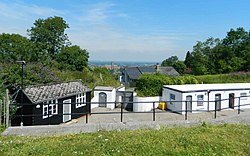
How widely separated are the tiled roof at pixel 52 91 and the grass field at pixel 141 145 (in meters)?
7.46

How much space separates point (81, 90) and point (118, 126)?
29.6ft

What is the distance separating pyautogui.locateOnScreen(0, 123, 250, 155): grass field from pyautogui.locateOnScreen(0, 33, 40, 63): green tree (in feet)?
84.4

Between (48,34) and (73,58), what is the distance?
732 cm

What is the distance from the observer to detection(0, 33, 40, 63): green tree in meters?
29.6

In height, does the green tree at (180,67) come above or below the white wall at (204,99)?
above

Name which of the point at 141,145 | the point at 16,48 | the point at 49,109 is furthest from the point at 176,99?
the point at 16,48

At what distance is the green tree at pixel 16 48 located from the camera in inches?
1167

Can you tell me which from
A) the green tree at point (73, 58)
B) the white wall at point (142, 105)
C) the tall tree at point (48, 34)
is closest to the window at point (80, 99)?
the white wall at point (142, 105)

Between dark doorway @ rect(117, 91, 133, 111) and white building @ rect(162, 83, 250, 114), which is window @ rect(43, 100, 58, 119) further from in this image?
white building @ rect(162, 83, 250, 114)

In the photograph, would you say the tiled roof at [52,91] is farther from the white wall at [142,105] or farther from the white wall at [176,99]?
the white wall at [176,99]

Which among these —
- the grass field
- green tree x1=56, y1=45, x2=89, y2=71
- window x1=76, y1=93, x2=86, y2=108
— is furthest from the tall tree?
the grass field

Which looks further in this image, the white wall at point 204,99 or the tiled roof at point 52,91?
the white wall at point 204,99

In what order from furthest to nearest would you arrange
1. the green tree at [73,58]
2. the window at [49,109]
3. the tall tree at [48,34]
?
the tall tree at [48,34]
the green tree at [73,58]
the window at [49,109]

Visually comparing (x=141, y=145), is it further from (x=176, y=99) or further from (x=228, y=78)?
(x=228, y=78)
